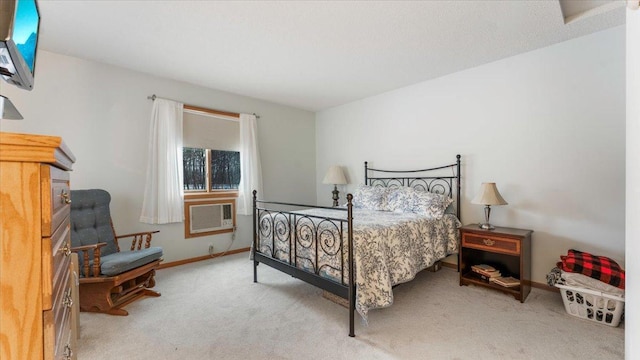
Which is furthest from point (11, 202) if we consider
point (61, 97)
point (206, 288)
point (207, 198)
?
point (207, 198)

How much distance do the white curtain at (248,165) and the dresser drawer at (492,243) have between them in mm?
2994

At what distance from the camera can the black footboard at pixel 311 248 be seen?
7.08 ft

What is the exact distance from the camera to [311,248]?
251 centimetres

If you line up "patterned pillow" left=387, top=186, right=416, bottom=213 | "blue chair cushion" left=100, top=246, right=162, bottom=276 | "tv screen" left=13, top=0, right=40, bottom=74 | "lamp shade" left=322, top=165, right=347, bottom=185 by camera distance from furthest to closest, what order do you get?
"lamp shade" left=322, top=165, right=347, bottom=185, "patterned pillow" left=387, top=186, right=416, bottom=213, "blue chair cushion" left=100, top=246, right=162, bottom=276, "tv screen" left=13, top=0, right=40, bottom=74

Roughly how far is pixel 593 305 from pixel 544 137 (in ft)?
5.24

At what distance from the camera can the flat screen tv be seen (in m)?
0.90

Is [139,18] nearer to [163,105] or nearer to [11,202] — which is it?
[163,105]

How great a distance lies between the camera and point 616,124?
2.47 m

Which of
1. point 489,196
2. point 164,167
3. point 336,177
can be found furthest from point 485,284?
point 164,167

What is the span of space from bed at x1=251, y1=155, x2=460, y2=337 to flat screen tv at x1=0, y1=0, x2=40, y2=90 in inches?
71.6

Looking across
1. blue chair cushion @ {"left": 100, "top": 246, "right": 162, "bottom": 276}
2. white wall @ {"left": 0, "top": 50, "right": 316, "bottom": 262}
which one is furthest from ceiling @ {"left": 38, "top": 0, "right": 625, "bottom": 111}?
blue chair cushion @ {"left": 100, "top": 246, "right": 162, "bottom": 276}

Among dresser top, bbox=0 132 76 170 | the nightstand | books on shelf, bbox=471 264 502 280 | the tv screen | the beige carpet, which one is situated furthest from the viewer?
books on shelf, bbox=471 264 502 280
